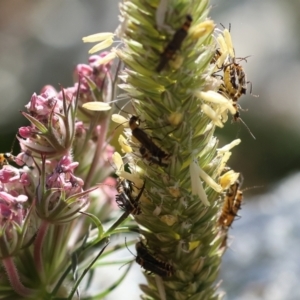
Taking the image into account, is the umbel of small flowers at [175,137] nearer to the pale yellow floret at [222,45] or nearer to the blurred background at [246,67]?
the pale yellow floret at [222,45]

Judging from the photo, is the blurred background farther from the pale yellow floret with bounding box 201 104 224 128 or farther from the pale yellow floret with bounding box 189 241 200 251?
the pale yellow floret with bounding box 201 104 224 128

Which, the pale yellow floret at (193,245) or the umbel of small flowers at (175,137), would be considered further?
the pale yellow floret at (193,245)

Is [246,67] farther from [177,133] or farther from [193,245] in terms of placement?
[177,133]

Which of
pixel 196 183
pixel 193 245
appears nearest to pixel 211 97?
pixel 196 183

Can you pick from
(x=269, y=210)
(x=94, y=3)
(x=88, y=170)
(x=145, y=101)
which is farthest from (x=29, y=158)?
(x=94, y=3)

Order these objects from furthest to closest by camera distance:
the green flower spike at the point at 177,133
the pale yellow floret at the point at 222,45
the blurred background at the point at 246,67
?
the blurred background at the point at 246,67, the pale yellow floret at the point at 222,45, the green flower spike at the point at 177,133

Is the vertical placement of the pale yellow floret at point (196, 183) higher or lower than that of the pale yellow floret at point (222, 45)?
lower

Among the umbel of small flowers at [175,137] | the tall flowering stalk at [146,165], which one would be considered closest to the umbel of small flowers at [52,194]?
the tall flowering stalk at [146,165]

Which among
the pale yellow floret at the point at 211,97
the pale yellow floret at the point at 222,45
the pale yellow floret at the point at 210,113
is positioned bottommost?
the pale yellow floret at the point at 210,113
